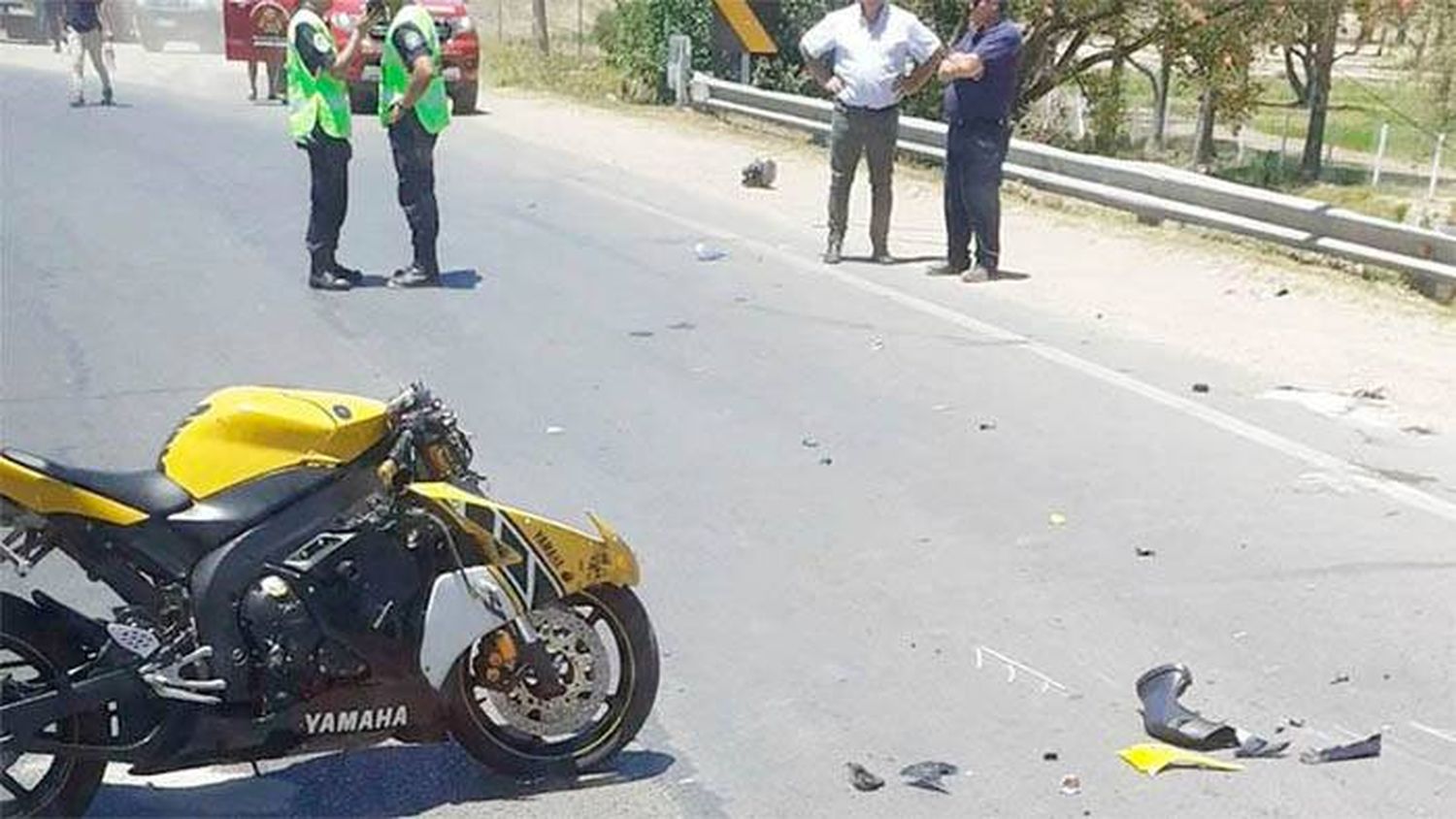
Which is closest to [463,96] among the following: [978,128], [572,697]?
[978,128]

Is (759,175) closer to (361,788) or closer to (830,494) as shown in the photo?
(830,494)

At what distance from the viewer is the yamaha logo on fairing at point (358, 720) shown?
443cm

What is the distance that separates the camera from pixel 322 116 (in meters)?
10.9

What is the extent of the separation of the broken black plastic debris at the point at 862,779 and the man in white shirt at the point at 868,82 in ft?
26.4

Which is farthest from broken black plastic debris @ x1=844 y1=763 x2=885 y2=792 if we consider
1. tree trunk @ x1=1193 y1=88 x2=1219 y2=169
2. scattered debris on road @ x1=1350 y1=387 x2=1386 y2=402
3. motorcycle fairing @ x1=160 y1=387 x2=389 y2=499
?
tree trunk @ x1=1193 y1=88 x2=1219 y2=169

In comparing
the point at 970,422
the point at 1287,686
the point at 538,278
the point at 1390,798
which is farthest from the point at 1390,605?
the point at 538,278

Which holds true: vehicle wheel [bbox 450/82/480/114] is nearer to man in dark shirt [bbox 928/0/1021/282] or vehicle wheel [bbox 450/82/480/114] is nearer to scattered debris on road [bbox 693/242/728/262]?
scattered debris on road [bbox 693/242/728/262]

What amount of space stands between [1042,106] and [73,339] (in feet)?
77.5

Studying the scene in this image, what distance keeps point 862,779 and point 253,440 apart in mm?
1779

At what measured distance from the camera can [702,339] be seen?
10.0 metres

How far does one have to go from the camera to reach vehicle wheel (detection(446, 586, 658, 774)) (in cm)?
460

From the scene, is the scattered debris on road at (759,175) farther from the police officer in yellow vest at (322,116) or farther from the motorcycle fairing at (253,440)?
the motorcycle fairing at (253,440)

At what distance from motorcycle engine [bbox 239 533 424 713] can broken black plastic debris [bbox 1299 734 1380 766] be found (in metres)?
2.44

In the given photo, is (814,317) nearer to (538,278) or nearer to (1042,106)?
(538,278)
